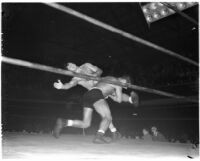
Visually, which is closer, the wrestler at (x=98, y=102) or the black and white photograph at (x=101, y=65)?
the wrestler at (x=98, y=102)

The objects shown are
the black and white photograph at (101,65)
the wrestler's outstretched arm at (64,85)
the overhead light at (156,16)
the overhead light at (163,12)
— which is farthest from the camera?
the black and white photograph at (101,65)

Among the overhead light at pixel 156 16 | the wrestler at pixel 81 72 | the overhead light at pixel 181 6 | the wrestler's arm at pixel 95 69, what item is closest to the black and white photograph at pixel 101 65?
the wrestler at pixel 81 72

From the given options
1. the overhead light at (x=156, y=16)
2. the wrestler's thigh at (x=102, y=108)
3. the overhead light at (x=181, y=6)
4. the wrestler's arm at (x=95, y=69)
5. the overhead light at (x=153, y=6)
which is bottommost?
the wrestler's thigh at (x=102, y=108)

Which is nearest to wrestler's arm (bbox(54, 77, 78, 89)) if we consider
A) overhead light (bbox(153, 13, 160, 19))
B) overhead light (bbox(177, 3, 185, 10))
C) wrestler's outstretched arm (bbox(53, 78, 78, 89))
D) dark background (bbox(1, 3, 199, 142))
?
wrestler's outstretched arm (bbox(53, 78, 78, 89))

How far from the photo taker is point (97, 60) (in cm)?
912

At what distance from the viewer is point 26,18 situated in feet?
23.7

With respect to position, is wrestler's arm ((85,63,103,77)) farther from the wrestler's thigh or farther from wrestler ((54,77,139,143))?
the wrestler's thigh

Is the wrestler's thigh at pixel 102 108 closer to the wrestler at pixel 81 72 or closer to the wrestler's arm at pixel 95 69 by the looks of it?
the wrestler at pixel 81 72

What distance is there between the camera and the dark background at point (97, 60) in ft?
Answer: 19.3

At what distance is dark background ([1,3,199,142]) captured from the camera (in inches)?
231

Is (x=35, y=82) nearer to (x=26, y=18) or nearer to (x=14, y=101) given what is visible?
(x=14, y=101)

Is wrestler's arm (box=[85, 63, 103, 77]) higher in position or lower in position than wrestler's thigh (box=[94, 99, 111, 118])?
higher

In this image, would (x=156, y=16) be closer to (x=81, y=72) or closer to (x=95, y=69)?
(x=95, y=69)

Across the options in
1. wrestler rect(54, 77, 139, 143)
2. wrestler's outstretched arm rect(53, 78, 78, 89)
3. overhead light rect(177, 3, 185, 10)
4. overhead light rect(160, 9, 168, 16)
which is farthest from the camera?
wrestler rect(54, 77, 139, 143)
